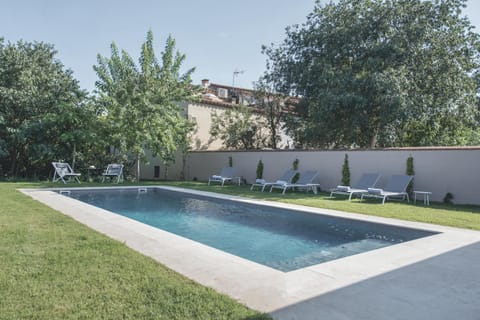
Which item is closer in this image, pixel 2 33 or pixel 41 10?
pixel 41 10

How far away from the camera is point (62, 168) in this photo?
50.4 ft

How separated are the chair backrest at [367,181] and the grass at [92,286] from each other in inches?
367

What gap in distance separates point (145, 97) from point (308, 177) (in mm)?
8601

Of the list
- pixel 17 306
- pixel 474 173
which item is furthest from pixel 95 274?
pixel 474 173

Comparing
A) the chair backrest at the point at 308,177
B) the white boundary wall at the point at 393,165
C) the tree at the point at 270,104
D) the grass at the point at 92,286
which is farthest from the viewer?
the tree at the point at 270,104

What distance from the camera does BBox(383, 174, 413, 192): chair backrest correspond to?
11.1 meters

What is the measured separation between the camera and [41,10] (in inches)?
478

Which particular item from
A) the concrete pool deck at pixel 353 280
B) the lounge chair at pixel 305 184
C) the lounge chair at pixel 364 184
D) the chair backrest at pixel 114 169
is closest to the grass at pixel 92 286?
the concrete pool deck at pixel 353 280

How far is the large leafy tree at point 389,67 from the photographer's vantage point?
15.3m

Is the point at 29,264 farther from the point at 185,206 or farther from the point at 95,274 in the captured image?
the point at 185,206

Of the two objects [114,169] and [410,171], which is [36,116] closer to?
[114,169]

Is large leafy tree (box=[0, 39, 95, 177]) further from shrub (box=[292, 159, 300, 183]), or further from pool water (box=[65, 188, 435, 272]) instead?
shrub (box=[292, 159, 300, 183])

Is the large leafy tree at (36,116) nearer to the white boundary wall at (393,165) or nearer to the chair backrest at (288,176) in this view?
the white boundary wall at (393,165)

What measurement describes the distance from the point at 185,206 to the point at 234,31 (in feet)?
29.4
